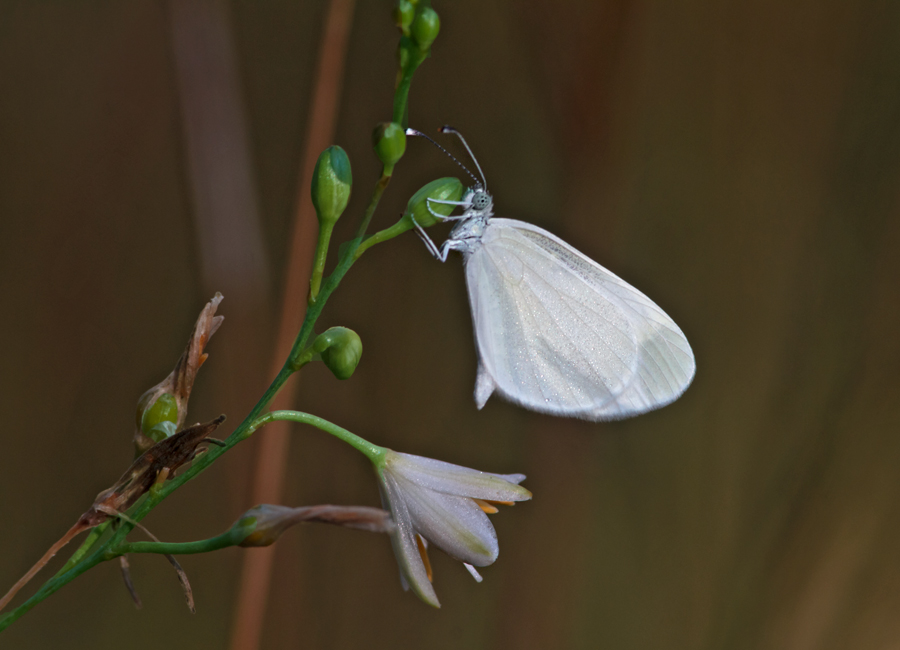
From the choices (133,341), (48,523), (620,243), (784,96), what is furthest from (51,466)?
(784,96)

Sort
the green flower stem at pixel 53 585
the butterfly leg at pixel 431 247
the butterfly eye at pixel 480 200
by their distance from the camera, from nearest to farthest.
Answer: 1. the green flower stem at pixel 53 585
2. the butterfly leg at pixel 431 247
3. the butterfly eye at pixel 480 200

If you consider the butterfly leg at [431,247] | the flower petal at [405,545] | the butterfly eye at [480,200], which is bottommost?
the flower petal at [405,545]

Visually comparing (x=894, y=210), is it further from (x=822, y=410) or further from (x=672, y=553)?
Answer: (x=672, y=553)

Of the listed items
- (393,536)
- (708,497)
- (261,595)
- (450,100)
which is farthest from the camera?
(708,497)

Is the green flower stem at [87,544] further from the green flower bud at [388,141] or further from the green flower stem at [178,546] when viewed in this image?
the green flower bud at [388,141]

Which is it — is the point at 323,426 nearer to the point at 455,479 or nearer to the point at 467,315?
the point at 455,479

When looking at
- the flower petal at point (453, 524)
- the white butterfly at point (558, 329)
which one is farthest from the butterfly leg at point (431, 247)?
the flower petal at point (453, 524)

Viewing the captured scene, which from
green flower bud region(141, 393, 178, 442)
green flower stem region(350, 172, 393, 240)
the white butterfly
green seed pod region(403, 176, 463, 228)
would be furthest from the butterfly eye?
green flower bud region(141, 393, 178, 442)

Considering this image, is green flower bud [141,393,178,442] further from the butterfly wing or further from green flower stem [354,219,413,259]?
the butterfly wing

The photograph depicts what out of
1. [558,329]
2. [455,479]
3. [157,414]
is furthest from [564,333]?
[157,414]
